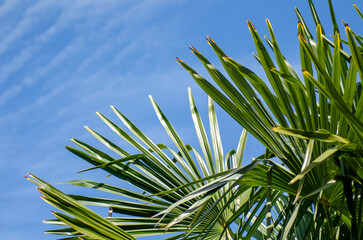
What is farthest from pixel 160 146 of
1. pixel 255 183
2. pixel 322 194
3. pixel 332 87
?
pixel 332 87

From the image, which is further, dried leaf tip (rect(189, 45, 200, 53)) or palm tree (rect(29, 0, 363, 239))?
dried leaf tip (rect(189, 45, 200, 53))

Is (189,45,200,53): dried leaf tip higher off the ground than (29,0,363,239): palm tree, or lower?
higher

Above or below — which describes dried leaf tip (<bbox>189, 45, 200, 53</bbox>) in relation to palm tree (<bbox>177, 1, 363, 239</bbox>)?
above

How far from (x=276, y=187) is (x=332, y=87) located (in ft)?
2.26

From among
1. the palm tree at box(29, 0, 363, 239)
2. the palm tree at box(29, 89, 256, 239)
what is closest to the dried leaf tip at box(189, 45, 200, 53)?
the palm tree at box(29, 0, 363, 239)

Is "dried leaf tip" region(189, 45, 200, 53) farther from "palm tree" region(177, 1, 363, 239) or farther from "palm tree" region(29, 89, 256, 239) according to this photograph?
"palm tree" region(29, 89, 256, 239)

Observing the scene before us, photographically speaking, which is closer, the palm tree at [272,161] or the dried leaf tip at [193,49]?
the palm tree at [272,161]

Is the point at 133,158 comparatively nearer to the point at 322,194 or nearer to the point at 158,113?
the point at 158,113

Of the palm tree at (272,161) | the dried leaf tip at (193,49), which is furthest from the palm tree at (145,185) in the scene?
the dried leaf tip at (193,49)

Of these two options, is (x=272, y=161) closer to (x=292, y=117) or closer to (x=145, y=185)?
(x=292, y=117)

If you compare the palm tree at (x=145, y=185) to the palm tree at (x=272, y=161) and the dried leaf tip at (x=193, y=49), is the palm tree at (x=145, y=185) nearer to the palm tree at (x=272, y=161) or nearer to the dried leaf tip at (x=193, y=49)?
the palm tree at (x=272, y=161)

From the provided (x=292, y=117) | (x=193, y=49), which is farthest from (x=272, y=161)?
(x=193, y=49)

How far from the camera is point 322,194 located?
2.03 m

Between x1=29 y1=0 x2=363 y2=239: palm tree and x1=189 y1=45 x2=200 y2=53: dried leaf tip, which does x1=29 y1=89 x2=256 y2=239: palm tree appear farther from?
x1=189 y1=45 x2=200 y2=53: dried leaf tip
